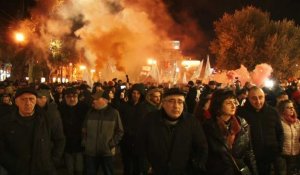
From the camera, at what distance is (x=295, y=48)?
45188 mm

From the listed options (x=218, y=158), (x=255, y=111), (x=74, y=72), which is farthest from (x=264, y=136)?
(x=74, y=72)

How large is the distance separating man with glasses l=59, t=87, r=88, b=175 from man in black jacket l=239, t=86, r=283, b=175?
126 inches

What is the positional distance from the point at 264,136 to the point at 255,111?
403 millimetres

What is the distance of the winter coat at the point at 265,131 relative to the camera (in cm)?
614

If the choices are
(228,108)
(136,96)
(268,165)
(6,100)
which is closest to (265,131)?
(268,165)

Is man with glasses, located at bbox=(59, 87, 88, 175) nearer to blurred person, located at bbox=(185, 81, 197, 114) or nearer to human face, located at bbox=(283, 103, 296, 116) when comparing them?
human face, located at bbox=(283, 103, 296, 116)

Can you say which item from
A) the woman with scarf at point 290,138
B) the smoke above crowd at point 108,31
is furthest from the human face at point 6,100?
the smoke above crowd at point 108,31

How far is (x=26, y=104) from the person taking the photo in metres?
5.05

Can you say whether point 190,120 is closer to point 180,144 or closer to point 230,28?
point 180,144

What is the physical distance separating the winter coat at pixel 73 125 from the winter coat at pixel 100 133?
581mm

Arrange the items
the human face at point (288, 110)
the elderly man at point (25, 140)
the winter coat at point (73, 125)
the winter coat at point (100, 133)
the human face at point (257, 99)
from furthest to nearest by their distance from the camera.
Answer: the winter coat at point (73, 125)
the winter coat at point (100, 133)
the human face at point (288, 110)
the human face at point (257, 99)
the elderly man at point (25, 140)

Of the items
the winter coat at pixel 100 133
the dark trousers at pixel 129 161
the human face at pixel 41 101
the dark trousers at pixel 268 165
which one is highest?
the human face at pixel 41 101

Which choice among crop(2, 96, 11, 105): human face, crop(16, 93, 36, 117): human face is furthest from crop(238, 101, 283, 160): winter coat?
crop(2, 96, 11, 105): human face

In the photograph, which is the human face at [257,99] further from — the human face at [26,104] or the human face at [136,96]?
the human face at [26,104]
